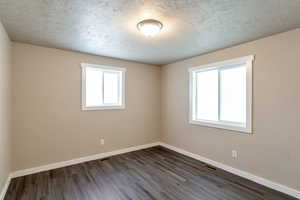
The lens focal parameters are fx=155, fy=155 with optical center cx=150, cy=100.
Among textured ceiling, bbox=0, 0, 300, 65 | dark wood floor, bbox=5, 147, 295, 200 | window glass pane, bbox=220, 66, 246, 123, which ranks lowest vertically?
dark wood floor, bbox=5, 147, 295, 200

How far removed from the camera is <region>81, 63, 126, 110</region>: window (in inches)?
138

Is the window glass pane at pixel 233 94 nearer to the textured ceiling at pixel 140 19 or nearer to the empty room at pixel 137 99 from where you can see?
the empty room at pixel 137 99

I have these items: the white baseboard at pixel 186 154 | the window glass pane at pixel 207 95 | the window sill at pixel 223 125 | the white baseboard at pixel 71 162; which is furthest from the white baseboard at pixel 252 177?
the white baseboard at pixel 71 162

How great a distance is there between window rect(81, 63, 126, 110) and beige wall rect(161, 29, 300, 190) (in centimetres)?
220

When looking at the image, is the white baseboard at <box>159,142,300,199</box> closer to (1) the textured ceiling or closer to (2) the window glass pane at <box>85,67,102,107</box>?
(1) the textured ceiling

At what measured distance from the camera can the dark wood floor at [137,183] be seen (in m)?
2.23

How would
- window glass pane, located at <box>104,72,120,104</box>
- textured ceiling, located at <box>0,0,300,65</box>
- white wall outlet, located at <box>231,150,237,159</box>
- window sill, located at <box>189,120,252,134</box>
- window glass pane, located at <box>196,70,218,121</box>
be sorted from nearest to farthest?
textured ceiling, located at <box>0,0,300,65</box>
window sill, located at <box>189,120,252,134</box>
white wall outlet, located at <box>231,150,237,159</box>
window glass pane, located at <box>196,70,218,121</box>
window glass pane, located at <box>104,72,120,104</box>

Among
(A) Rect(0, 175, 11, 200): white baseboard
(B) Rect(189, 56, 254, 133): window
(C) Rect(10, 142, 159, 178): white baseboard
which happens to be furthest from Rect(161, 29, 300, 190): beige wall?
(A) Rect(0, 175, 11, 200): white baseboard

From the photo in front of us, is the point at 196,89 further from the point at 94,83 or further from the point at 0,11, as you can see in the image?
the point at 0,11

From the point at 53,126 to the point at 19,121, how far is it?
54 centimetres

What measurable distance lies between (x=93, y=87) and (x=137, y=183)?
2.32 m

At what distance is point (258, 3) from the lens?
65.2 inches

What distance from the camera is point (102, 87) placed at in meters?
3.83

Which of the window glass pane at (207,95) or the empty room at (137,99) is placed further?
the window glass pane at (207,95)
